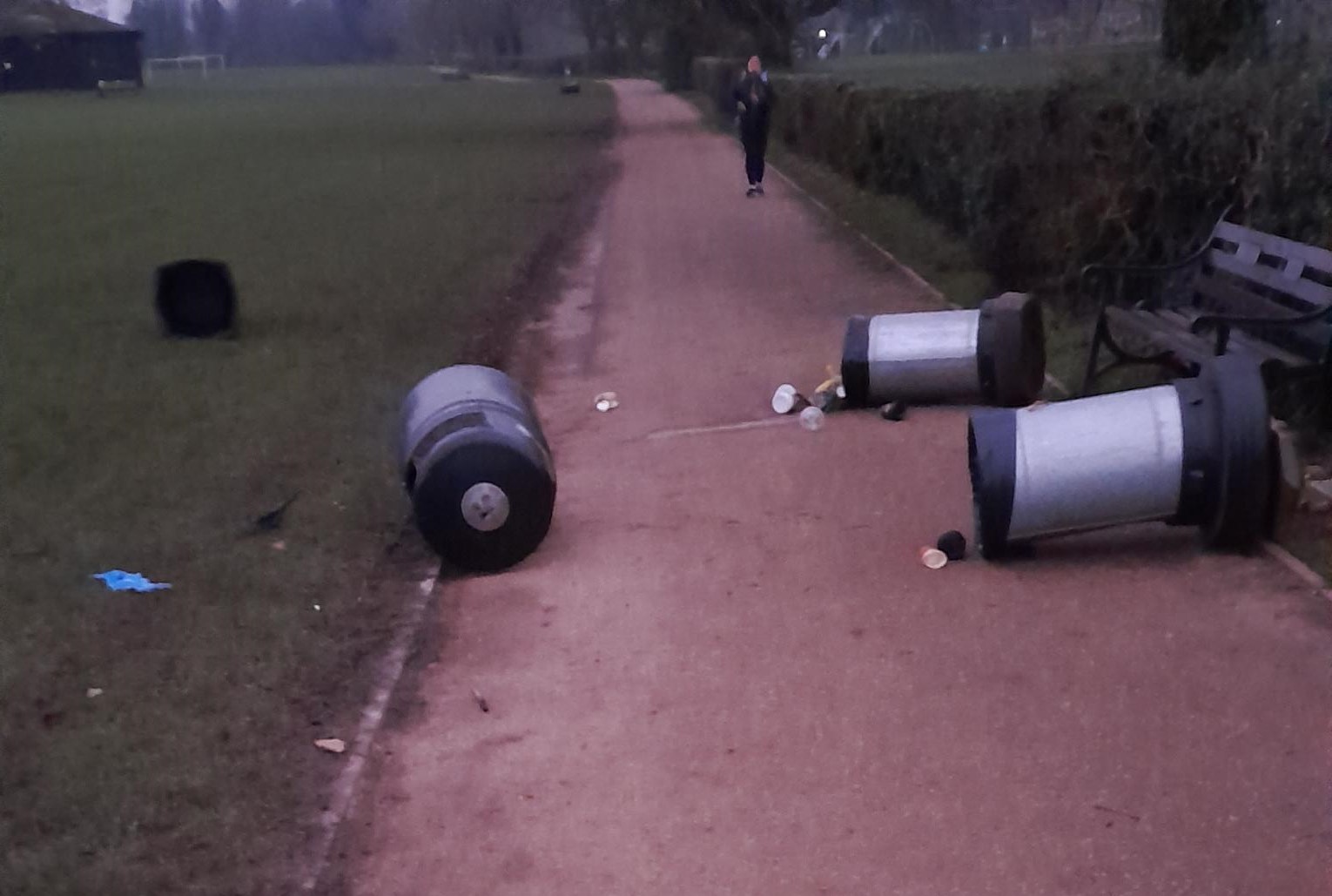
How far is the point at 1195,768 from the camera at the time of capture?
4500 mm

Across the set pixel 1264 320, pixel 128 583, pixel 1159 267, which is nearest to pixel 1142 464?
pixel 1264 320

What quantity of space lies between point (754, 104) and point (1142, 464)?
15638 mm

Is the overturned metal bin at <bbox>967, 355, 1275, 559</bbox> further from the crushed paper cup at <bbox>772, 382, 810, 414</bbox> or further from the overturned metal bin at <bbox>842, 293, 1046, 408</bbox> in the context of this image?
the crushed paper cup at <bbox>772, 382, 810, 414</bbox>

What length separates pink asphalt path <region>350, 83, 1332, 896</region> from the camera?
418 cm

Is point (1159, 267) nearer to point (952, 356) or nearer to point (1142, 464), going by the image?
point (952, 356)

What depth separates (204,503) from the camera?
7594mm

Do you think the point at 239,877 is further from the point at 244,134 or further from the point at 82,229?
the point at 244,134

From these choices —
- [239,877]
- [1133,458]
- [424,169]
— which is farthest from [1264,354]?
[424,169]

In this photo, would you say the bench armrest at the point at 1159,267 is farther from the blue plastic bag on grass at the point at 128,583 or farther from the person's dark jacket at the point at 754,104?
the person's dark jacket at the point at 754,104

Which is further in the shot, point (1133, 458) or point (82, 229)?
point (82, 229)

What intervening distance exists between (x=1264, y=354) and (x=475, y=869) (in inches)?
176

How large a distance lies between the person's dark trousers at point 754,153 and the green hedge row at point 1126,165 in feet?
20.6

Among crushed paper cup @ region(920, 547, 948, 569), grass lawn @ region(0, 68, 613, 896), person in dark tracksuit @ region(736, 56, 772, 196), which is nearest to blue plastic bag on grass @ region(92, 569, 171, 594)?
grass lawn @ region(0, 68, 613, 896)

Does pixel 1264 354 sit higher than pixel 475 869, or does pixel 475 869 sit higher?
pixel 1264 354
